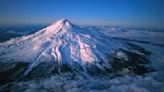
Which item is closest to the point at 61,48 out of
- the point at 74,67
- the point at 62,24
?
the point at 74,67

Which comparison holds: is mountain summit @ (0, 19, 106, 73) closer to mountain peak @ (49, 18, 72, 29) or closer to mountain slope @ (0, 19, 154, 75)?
mountain slope @ (0, 19, 154, 75)

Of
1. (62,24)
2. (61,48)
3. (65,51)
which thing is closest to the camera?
(65,51)

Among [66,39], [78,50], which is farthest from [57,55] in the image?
[66,39]

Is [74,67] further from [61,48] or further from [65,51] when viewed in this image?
[61,48]

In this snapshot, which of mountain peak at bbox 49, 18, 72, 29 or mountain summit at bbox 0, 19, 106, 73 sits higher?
mountain peak at bbox 49, 18, 72, 29

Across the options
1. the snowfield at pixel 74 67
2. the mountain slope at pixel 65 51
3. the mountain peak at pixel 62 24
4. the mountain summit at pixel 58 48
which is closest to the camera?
the snowfield at pixel 74 67

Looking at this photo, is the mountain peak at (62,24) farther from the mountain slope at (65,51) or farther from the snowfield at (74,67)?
the snowfield at (74,67)

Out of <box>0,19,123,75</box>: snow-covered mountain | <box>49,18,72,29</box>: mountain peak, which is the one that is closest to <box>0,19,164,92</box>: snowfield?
<box>0,19,123,75</box>: snow-covered mountain

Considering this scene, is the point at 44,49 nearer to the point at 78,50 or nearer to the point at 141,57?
the point at 78,50

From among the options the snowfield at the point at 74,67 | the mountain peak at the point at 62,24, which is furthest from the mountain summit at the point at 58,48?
the mountain peak at the point at 62,24
